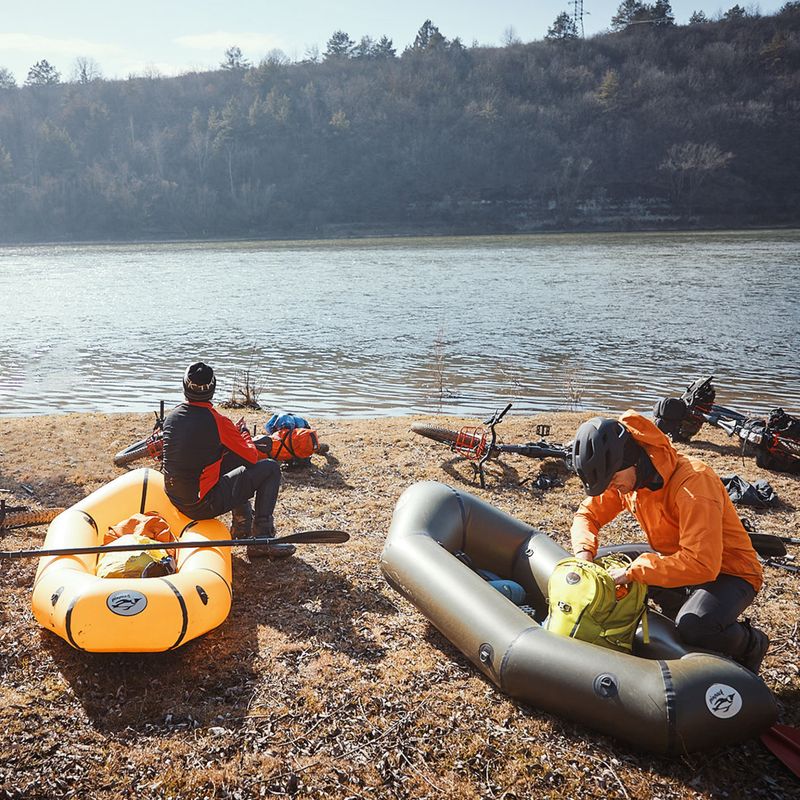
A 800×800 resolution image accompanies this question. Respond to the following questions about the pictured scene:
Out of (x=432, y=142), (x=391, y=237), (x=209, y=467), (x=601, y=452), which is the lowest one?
(x=391, y=237)

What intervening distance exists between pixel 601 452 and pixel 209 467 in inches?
104

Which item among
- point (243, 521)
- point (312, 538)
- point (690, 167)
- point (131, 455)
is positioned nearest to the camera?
point (312, 538)

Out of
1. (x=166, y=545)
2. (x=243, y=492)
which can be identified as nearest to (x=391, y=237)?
(x=243, y=492)

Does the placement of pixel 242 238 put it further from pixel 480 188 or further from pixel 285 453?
pixel 285 453

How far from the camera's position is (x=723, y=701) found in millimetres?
3365

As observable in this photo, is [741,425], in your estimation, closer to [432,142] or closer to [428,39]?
[432,142]

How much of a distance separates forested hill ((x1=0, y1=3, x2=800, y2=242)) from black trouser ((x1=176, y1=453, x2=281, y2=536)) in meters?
65.7

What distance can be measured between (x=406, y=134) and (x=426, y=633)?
90.5m

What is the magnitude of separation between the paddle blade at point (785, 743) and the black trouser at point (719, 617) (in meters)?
0.42

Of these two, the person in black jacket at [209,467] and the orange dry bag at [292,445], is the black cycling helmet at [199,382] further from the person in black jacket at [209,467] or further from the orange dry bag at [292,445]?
the orange dry bag at [292,445]

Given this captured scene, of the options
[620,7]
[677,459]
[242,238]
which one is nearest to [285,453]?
[677,459]

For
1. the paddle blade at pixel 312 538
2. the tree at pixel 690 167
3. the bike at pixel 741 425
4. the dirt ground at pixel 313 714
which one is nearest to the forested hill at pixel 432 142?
the tree at pixel 690 167

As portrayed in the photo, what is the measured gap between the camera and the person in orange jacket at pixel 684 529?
3.70m

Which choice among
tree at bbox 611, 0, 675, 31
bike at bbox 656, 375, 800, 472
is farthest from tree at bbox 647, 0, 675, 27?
bike at bbox 656, 375, 800, 472
